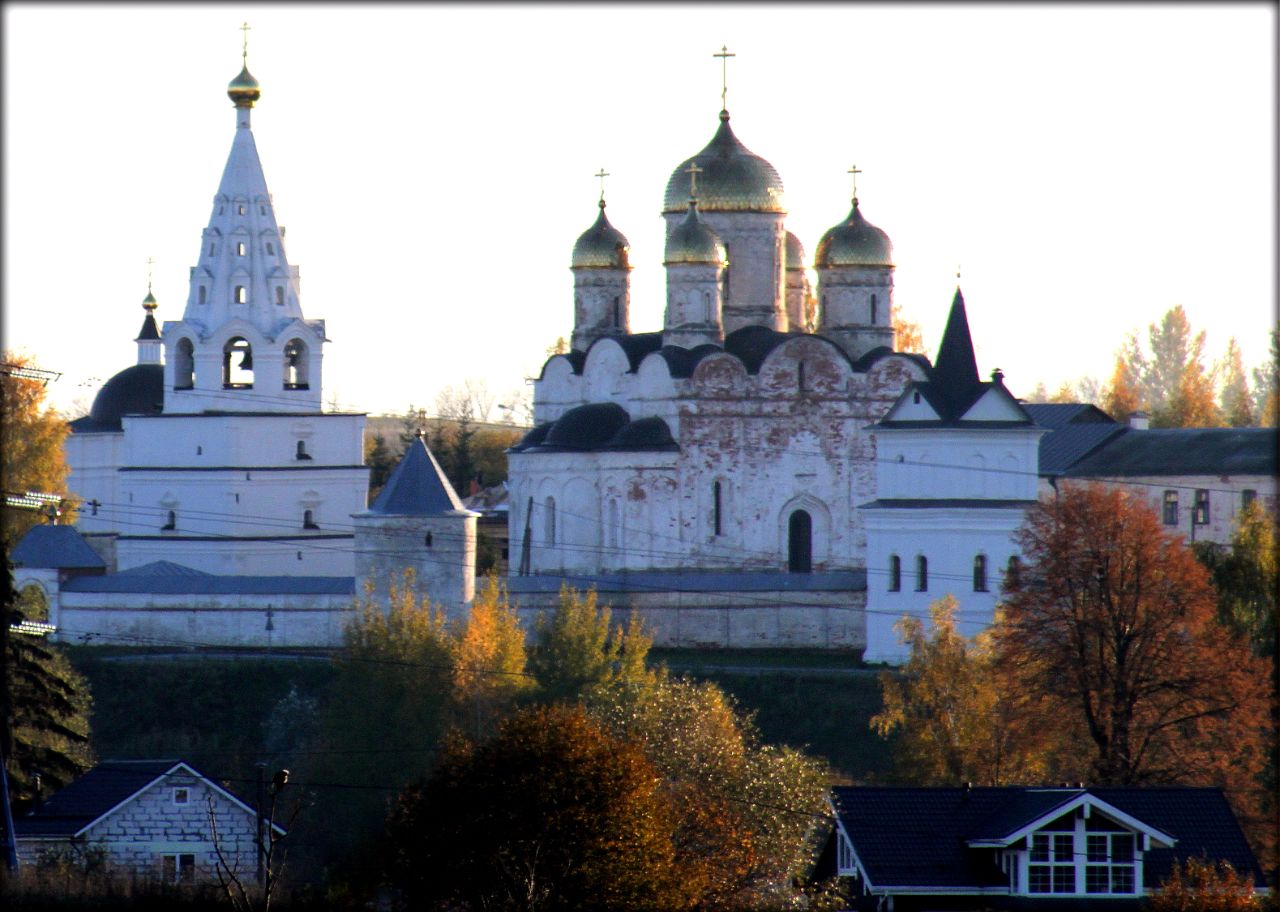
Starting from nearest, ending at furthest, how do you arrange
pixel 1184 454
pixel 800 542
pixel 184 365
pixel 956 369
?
pixel 956 369
pixel 800 542
pixel 184 365
pixel 1184 454

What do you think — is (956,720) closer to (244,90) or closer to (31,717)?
(31,717)

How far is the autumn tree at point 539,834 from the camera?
3011 centimetres

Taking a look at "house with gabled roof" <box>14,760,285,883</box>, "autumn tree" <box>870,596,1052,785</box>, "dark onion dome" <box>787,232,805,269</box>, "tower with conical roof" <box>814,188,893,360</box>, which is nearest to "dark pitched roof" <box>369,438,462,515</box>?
"autumn tree" <box>870,596,1052,785</box>

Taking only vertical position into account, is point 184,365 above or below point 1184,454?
Answer: above

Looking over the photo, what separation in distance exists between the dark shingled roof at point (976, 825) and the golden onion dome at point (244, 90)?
29.0 m

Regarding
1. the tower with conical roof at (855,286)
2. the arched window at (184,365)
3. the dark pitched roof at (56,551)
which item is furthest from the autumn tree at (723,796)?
the arched window at (184,365)

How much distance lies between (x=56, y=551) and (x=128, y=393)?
36.5 feet

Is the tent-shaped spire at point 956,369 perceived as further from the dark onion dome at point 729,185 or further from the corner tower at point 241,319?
the corner tower at point 241,319

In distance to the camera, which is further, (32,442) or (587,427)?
(32,442)

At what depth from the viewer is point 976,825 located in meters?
33.5

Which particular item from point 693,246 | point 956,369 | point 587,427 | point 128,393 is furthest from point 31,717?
point 128,393

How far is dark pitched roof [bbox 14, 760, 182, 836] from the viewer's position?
118ft

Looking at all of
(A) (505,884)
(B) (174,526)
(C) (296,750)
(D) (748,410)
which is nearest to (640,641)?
(C) (296,750)

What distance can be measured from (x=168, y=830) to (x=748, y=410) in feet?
71.7
